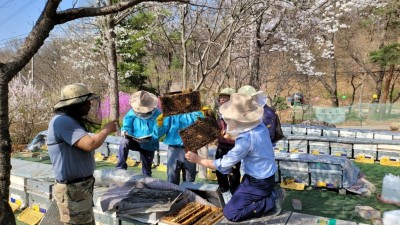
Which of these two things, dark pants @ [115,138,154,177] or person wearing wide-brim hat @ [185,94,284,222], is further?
dark pants @ [115,138,154,177]

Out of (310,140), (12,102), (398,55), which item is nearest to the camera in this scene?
(310,140)

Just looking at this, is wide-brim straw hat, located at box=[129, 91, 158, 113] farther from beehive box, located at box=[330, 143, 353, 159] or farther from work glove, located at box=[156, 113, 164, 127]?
beehive box, located at box=[330, 143, 353, 159]

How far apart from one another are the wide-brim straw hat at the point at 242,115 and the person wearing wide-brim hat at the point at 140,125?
2.05 meters

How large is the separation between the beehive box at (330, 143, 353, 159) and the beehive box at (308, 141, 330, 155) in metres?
0.16

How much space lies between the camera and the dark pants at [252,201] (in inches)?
126

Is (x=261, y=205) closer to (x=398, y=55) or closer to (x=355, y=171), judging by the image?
(x=355, y=171)

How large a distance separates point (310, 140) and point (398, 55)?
14408 mm

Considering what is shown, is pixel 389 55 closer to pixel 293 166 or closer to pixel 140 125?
pixel 293 166

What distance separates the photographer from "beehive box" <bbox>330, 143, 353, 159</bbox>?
8.56 meters

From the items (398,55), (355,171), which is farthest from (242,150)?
(398,55)

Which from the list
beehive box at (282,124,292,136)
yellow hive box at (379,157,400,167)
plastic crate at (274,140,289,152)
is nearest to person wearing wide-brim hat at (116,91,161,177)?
plastic crate at (274,140,289,152)

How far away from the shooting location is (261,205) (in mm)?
3229

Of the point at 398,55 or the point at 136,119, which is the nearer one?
the point at 136,119

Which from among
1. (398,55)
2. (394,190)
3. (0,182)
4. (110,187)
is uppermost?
(398,55)
